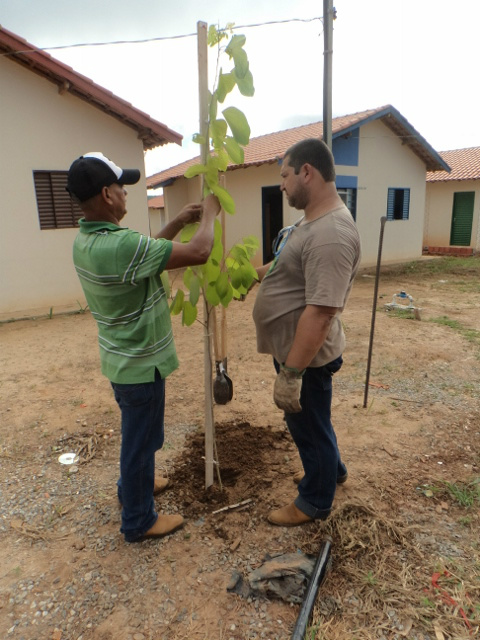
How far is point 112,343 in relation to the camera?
1926 millimetres

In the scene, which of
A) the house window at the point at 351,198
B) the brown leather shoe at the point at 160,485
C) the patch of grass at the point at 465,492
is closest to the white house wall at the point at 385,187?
the house window at the point at 351,198

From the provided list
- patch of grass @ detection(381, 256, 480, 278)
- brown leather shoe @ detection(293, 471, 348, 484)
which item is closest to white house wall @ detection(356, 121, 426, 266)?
patch of grass @ detection(381, 256, 480, 278)

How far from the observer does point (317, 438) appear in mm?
2057

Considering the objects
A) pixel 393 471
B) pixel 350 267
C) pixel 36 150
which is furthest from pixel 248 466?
pixel 36 150

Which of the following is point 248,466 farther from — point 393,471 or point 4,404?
point 4,404

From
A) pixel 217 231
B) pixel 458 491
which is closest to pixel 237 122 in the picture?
pixel 217 231

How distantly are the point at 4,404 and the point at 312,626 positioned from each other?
3.26 m

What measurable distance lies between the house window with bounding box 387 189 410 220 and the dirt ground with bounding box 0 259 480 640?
999cm

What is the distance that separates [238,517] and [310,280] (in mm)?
1351

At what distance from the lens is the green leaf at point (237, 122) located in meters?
1.78

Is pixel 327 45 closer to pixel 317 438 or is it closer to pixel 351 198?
pixel 317 438

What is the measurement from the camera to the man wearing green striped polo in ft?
5.53

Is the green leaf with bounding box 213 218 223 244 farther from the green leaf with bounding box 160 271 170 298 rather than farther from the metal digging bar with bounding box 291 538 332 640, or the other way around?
the metal digging bar with bounding box 291 538 332 640

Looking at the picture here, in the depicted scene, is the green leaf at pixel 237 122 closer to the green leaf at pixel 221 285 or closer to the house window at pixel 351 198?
the green leaf at pixel 221 285
